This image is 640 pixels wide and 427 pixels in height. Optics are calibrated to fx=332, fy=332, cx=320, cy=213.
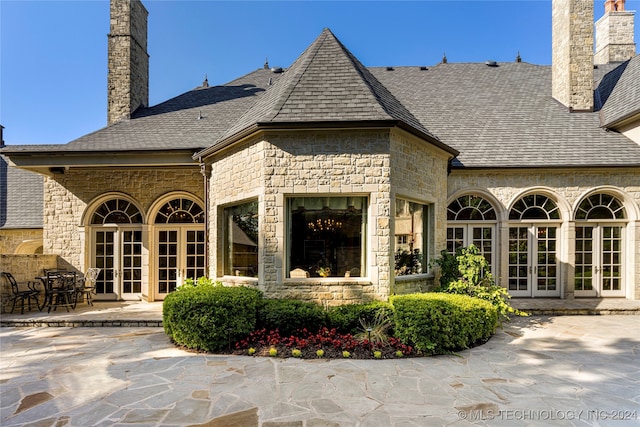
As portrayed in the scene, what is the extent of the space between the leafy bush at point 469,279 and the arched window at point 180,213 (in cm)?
697

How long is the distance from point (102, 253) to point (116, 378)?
6687 mm

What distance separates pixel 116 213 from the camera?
33.4 feet

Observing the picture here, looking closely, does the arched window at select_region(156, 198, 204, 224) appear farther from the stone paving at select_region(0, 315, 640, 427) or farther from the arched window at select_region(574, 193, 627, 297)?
the arched window at select_region(574, 193, 627, 297)

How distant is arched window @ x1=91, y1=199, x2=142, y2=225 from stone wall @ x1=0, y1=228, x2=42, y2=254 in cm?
451

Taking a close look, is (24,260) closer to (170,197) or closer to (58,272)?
(58,272)

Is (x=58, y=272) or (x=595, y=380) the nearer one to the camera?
(x=595, y=380)

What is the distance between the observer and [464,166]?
31.8ft

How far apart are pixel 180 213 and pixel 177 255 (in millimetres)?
1280

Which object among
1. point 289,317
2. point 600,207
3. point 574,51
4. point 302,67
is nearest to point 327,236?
point 289,317

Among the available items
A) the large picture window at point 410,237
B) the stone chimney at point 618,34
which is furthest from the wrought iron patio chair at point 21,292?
the stone chimney at point 618,34

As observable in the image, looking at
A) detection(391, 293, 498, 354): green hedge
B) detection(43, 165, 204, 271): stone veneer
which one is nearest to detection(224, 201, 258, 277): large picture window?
detection(43, 165, 204, 271): stone veneer

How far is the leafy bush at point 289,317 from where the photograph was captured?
619 cm

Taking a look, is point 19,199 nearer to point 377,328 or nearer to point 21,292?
point 21,292

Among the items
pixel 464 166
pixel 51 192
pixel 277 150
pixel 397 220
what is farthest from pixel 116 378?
pixel 464 166
